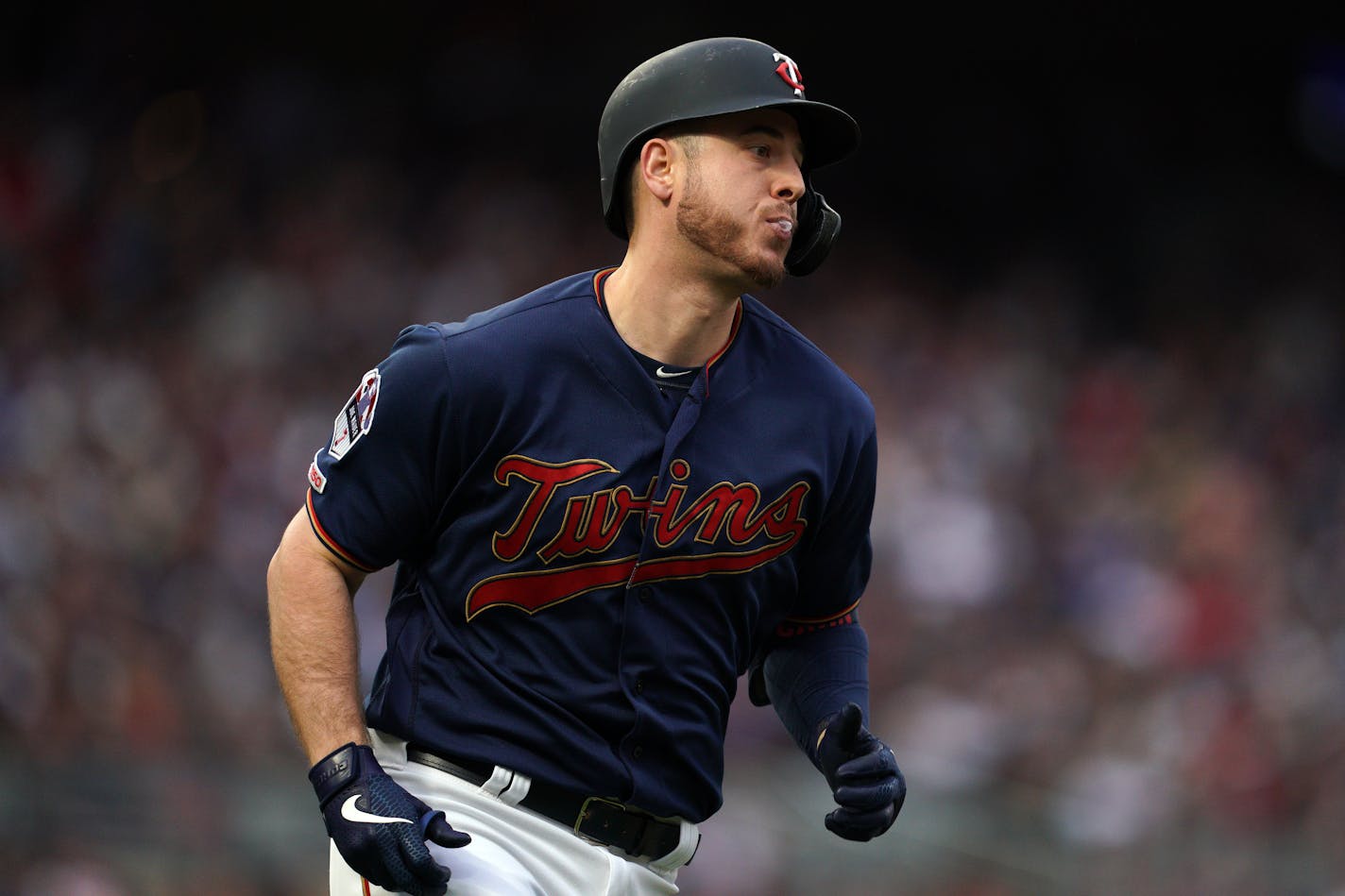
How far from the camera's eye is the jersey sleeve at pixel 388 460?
8.95 feet


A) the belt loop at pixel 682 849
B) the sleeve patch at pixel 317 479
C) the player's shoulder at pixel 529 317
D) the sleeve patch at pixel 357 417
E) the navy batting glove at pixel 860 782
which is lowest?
the belt loop at pixel 682 849

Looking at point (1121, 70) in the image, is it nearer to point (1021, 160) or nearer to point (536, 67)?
point (1021, 160)

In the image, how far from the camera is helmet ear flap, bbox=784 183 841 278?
2.98 meters

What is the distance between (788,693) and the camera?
3.22m

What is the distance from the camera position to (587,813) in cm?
279

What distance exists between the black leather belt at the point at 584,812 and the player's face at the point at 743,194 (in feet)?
2.97

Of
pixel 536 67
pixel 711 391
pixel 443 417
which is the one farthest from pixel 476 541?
pixel 536 67

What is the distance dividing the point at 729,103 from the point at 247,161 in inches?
311

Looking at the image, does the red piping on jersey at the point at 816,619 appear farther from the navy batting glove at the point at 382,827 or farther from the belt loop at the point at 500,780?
the navy batting glove at the point at 382,827

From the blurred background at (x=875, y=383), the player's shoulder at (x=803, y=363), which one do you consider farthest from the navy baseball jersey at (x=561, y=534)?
the blurred background at (x=875, y=383)

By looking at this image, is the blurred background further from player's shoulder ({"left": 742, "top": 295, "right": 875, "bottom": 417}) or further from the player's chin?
the player's chin

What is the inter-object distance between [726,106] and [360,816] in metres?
1.29

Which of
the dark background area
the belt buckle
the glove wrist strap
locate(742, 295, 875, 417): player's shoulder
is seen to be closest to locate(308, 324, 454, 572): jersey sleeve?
the glove wrist strap

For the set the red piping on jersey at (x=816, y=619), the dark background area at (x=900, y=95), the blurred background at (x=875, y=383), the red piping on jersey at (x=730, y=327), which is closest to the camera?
the red piping on jersey at (x=730, y=327)
